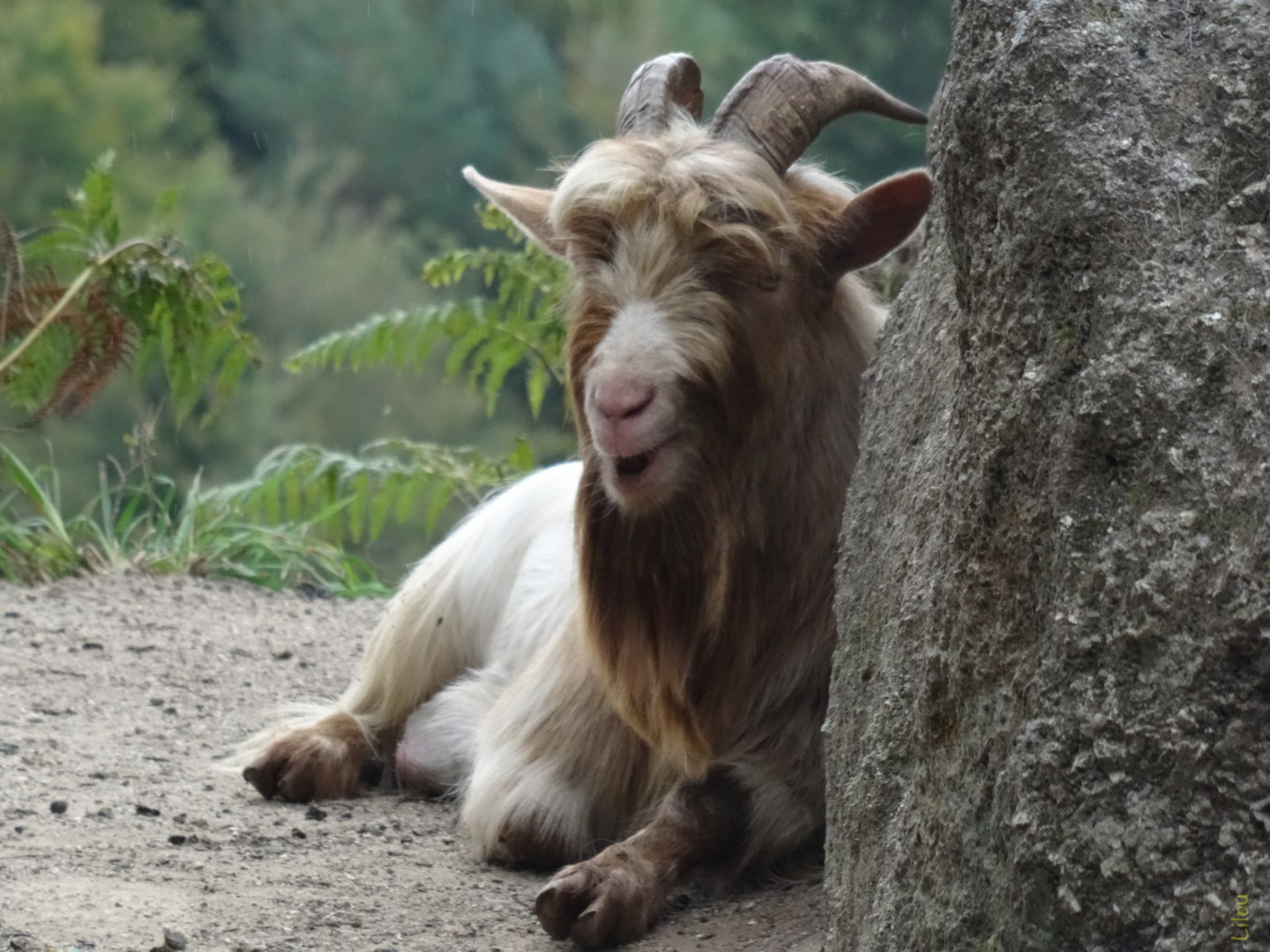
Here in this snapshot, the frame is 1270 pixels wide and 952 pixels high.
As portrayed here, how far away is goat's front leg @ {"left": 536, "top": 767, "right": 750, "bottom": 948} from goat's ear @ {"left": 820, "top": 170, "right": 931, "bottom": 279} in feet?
3.80

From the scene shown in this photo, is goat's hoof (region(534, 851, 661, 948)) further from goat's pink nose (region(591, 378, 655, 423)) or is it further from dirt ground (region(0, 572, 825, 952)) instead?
goat's pink nose (region(591, 378, 655, 423))

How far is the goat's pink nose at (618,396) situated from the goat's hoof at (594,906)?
2.95 ft

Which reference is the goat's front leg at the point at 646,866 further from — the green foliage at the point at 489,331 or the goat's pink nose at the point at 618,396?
the green foliage at the point at 489,331

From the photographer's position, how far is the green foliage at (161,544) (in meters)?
6.71

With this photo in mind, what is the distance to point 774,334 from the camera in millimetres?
3256

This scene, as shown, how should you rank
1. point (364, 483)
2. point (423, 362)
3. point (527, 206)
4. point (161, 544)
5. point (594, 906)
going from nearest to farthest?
1. point (594, 906)
2. point (527, 206)
3. point (161, 544)
4. point (364, 483)
5. point (423, 362)

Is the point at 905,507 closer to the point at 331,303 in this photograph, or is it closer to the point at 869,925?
the point at 869,925

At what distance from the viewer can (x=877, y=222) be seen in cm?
330

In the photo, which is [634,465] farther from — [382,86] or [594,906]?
[382,86]

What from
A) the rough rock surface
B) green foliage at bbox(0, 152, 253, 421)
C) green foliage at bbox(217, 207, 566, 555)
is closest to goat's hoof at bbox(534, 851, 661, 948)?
the rough rock surface

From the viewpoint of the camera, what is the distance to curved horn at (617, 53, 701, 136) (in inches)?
138

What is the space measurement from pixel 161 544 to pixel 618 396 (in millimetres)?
4632

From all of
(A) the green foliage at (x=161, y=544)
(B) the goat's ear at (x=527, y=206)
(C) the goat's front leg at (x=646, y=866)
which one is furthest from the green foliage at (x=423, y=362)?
(C) the goat's front leg at (x=646, y=866)

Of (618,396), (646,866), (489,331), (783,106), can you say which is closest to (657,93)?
(783,106)
